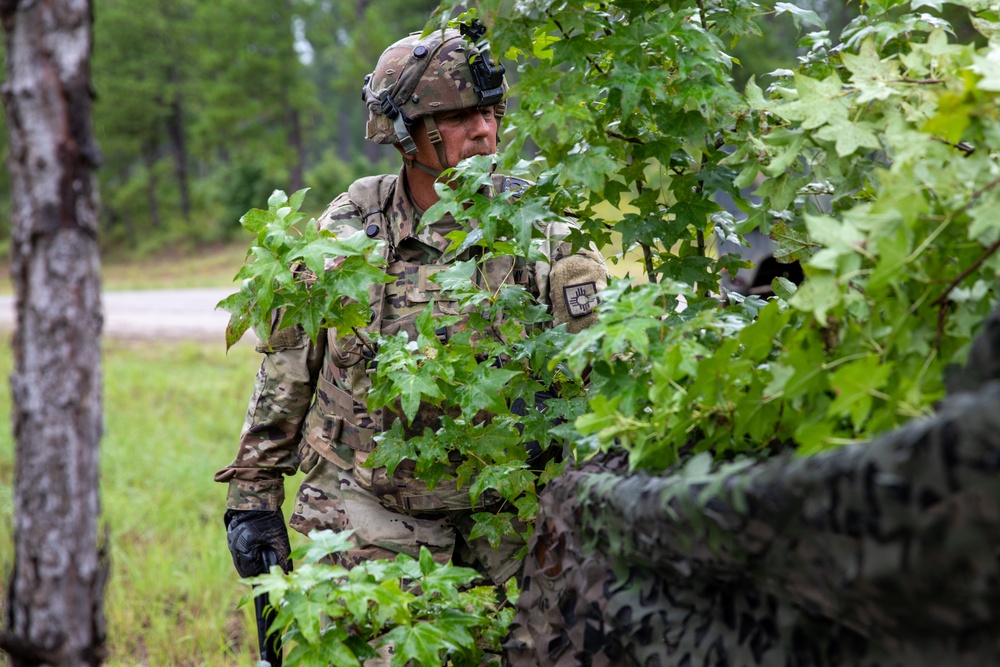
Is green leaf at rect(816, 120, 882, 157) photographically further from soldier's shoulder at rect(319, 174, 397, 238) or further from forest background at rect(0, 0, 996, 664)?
forest background at rect(0, 0, 996, 664)

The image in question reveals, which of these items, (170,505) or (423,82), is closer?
(423,82)

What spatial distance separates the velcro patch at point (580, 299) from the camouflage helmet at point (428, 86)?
60 centimetres

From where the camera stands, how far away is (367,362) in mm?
2770

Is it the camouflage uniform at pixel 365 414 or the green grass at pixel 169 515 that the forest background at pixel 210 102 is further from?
the camouflage uniform at pixel 365 414

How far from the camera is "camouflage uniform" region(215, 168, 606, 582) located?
277 centimetres

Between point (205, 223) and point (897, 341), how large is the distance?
31.9 m

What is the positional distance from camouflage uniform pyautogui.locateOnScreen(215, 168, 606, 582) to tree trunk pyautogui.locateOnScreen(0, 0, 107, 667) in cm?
147

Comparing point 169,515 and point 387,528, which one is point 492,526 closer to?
point 387,528

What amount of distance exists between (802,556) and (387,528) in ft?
6.29

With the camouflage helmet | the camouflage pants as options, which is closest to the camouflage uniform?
the camouflage pants

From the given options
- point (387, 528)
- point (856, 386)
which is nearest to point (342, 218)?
point (387, 528)

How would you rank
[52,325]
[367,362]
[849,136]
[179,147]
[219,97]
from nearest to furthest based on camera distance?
[52,325], [849,136], [367,362], [219,97], [179,147]

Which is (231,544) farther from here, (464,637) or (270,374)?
(464,637)

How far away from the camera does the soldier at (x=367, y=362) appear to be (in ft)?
9.15
